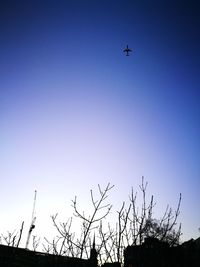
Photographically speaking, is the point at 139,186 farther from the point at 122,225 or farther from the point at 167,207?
the point at 122,225

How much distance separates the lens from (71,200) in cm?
569

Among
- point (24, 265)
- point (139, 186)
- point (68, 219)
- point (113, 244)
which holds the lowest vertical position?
point (24, 265)

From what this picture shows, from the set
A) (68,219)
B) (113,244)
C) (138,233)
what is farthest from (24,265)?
(138,233)

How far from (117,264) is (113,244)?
442 mm

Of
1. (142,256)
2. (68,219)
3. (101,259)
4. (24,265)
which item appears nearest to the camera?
(142,256)

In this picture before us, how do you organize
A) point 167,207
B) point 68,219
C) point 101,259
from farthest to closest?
point 68,219 < point 167,207 < point 101,259

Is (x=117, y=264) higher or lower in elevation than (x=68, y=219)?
lower

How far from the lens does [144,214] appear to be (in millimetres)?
5977

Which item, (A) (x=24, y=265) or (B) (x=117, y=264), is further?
(A) (x=24, y=265)

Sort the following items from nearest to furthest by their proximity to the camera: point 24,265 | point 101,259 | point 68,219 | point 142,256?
point 142,256 → point 101,259 → point 24,265 → point 68,219

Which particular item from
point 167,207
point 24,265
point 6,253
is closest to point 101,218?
point 167,207

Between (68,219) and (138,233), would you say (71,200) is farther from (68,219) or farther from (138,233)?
(68,219)

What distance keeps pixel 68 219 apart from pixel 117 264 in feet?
11.1

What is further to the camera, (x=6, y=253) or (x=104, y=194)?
(x=6, y=253)
